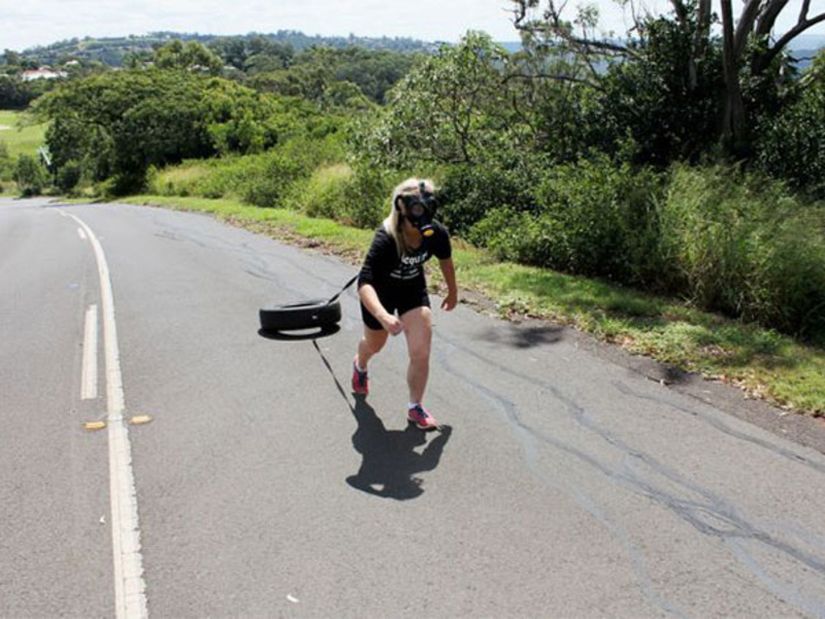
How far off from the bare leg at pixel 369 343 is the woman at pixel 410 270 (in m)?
0.33

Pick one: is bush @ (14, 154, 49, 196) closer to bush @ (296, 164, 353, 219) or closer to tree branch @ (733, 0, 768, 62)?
bush @ (296, 164, 353, 219)

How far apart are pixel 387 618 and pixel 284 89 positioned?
107 meters

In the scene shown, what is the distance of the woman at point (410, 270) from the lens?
203 inches

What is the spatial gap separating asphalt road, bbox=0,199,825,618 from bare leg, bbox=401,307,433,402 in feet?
1.40

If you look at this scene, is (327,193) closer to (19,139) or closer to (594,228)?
(594,228)

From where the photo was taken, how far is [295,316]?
27.2 ft

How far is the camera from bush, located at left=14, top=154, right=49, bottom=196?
8188 centimetres

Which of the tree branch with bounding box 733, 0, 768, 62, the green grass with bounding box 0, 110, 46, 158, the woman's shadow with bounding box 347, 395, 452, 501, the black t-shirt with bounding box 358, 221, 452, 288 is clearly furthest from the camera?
the green grass with bounding box 0, 110, 46, 158

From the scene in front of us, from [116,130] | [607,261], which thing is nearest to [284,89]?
[116,130]

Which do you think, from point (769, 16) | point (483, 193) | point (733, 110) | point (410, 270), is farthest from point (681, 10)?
point (410, 270)

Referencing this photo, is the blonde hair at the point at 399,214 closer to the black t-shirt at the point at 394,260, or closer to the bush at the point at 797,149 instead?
the black t-shirt at the point at 394,260

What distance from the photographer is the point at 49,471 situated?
4.98 m

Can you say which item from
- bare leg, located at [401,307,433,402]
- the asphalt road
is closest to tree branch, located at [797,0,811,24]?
the asphalt road

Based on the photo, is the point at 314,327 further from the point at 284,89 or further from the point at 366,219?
the point at 284,89
